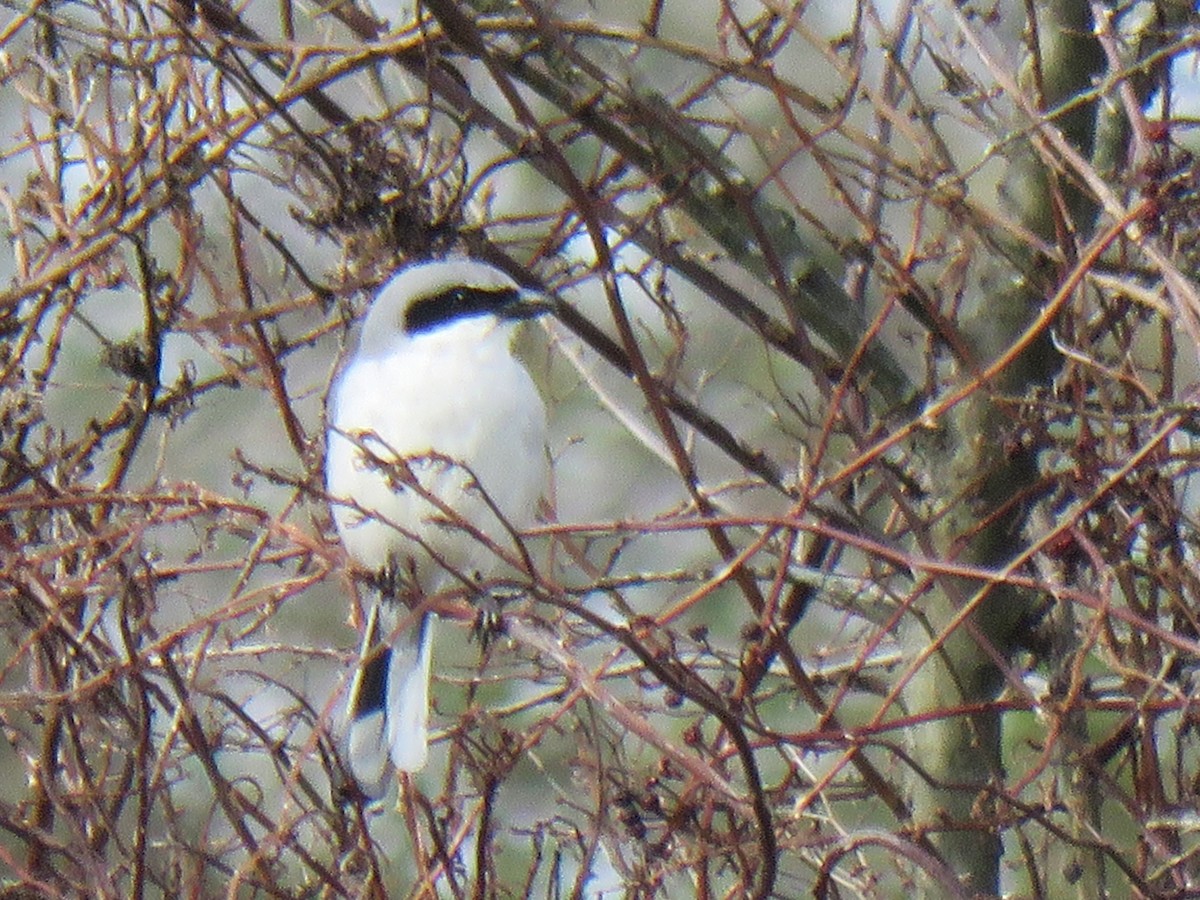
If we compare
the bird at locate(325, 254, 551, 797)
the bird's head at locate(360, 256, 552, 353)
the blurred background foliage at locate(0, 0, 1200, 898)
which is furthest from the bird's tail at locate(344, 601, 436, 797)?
the bird's head at locate(360, 256, 552, 353)

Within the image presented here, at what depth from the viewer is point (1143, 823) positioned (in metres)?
2.50

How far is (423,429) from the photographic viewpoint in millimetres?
3611

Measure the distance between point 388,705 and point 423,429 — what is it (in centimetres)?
53

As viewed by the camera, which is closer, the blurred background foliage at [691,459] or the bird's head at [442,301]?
the blurred background foliage at [691,459]

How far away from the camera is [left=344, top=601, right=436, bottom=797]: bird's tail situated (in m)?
3.32

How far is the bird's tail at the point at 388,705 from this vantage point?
3.32 m

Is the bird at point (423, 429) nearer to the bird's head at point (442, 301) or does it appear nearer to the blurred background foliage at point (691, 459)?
the bird's head at point (442, 301)

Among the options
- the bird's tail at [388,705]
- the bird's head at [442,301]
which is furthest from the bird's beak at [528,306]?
the bird's tail at [388,705]

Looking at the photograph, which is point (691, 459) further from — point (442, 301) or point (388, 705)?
point (388, 705)

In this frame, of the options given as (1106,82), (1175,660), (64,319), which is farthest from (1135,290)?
A: (64,319)

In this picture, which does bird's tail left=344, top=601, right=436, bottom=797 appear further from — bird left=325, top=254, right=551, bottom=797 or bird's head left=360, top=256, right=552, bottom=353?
bird's head left=360, top=256, right=552, bottom=353

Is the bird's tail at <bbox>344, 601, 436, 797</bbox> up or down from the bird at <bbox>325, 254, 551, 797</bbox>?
down

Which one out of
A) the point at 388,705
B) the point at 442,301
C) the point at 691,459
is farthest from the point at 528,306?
the point at 388,705

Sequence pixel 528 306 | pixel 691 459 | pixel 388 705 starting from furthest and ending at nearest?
pixel 388 705 → pixel 528 306 → pixel 691 459
